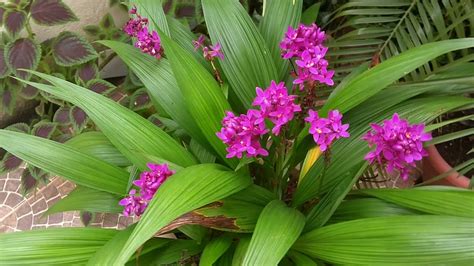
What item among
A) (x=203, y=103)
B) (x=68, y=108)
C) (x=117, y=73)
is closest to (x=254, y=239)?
(x=203, y=103)

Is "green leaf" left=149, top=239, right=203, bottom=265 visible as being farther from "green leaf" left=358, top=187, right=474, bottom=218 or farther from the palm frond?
the palm frond

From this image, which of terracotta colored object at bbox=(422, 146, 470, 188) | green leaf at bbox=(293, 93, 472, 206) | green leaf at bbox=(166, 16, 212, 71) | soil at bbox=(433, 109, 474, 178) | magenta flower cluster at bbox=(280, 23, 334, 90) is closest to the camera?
magenta flower cluster at bbox=(280, 23, 334, 90)

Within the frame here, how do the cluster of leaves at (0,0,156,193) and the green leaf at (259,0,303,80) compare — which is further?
the cluster of leaves at (0,0,156,193)

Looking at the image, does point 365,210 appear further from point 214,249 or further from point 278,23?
point 278,23

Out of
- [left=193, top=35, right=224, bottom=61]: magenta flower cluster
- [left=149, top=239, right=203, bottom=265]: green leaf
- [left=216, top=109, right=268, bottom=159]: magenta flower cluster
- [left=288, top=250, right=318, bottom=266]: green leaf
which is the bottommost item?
[left=149, top=239, right=203, bottom=265]: green leaf

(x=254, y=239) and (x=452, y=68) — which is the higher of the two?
(x=452, y=68)

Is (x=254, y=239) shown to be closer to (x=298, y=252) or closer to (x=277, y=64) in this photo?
(x=298, y=252)

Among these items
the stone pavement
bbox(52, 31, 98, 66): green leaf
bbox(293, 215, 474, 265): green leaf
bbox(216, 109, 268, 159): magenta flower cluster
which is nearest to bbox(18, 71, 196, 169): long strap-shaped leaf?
bbox(216, 109, 268, 159): magenta flower cluster
